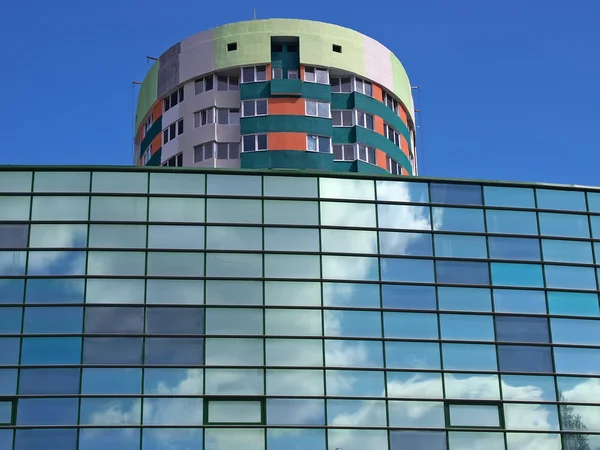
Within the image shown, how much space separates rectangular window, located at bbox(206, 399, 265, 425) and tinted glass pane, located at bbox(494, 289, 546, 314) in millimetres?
11521

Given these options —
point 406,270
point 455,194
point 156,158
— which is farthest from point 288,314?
point 156,158

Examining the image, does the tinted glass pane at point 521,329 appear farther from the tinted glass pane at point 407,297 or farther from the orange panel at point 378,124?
the orange panel at point 378,124

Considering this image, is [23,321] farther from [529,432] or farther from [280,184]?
[529,432]

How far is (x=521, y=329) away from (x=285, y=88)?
25374 mm

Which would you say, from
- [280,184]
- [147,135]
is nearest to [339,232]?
[280,184]

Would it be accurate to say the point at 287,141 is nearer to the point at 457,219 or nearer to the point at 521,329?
the point at 457,219

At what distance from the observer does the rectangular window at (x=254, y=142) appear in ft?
214

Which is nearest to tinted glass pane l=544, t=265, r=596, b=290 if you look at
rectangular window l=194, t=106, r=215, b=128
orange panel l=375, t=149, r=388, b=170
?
orange panel l=375, t=149, r=388, b=170

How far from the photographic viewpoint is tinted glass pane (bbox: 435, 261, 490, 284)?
47188 millimetres

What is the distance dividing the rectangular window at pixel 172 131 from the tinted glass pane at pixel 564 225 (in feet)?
90.5

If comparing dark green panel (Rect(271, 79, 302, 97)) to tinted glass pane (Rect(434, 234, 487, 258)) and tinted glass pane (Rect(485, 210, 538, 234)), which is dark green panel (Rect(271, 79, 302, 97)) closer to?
tinted glass pane (Rect(485, 210, 538, 234))

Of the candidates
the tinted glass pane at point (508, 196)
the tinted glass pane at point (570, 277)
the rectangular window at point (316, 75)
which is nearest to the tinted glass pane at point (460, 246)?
the tinted glass pane at point (508, 196)

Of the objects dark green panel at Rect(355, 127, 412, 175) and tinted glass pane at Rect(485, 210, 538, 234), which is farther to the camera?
dark green panel at Rect(355, 127, 412, 175)

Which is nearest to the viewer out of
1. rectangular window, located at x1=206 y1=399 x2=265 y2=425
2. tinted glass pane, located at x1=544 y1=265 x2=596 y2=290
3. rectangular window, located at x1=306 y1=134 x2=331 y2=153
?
rectangular window, located at x1=206 y1=399 x2=265 y2=425
